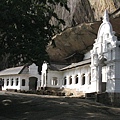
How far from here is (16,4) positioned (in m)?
18.0

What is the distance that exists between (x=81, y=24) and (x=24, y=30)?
64.8ft

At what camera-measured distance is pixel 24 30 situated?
19734mm

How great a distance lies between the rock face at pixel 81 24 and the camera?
3416cm

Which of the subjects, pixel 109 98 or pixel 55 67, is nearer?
pixel 109 98

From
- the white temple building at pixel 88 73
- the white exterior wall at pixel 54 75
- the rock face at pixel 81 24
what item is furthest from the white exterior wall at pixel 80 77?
the rock face at pixel 81 24

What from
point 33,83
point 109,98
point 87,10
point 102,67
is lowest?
point 109,98

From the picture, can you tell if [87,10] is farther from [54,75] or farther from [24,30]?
[24,30]

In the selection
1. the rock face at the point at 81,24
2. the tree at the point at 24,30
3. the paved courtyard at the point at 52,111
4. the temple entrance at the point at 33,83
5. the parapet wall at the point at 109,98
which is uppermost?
the rock face at the point at 81,24

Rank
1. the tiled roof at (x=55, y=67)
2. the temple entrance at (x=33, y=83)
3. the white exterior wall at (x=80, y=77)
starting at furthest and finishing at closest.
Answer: the temple entrance at (x=33, y=83)
the tiled roof at (x=55, y=67)
the white exterior wall at (x=80, y=77)

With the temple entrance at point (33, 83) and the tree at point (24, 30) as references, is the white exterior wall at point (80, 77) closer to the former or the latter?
the temple entrance at point (33, 83)

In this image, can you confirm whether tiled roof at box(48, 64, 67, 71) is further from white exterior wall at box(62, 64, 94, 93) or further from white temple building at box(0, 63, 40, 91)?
white temple building at box(0, 63, 40, 91)

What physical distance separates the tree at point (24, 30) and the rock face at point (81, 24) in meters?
13.3

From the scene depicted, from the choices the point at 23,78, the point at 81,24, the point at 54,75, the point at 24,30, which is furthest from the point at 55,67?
the point at 24,30

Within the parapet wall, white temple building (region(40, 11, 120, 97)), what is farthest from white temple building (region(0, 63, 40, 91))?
the parapet wall
